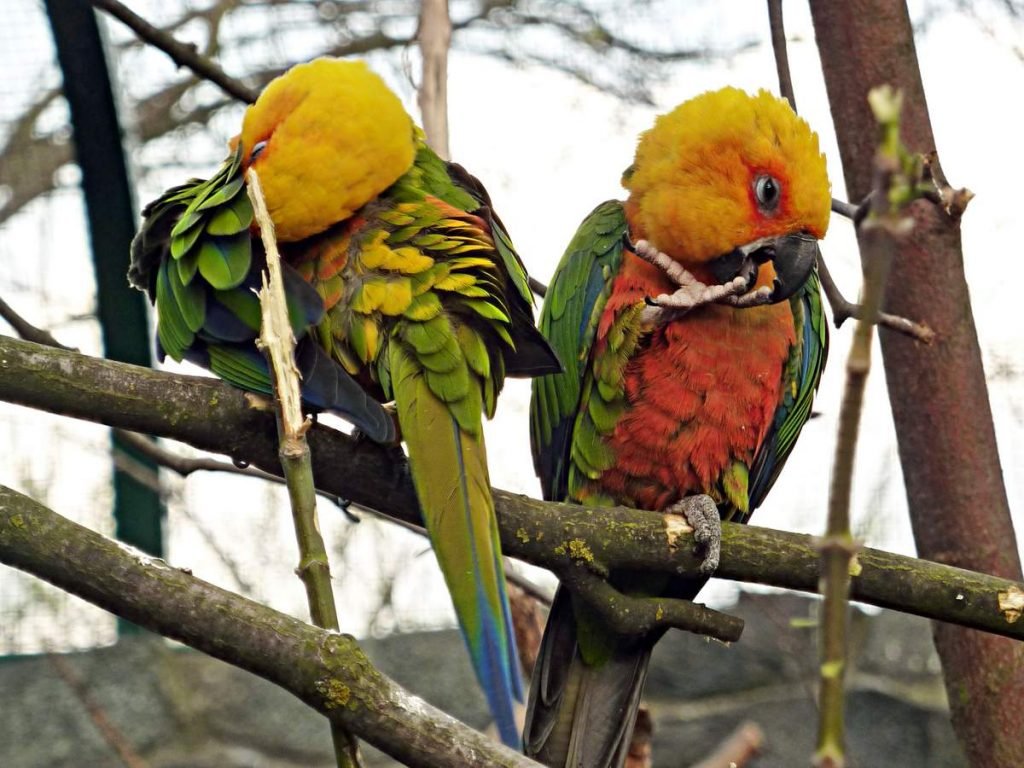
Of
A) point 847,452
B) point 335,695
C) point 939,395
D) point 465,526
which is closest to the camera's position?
point 847,452

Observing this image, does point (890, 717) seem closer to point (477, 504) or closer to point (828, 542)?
point (477, 504)

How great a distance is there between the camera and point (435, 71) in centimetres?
226

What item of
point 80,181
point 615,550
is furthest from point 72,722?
point 615,550

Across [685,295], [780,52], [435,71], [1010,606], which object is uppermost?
[435,71]

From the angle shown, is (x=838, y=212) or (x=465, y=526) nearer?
(x=465, y=526)

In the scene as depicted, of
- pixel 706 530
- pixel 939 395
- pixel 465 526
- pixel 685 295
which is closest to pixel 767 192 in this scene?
pixel 685 295

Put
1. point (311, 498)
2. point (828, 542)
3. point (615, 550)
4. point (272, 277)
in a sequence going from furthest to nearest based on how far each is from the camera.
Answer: point (615, 550)
point (272, 277)
point (311, 498)
point (828, 542)

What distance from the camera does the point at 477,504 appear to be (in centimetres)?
142

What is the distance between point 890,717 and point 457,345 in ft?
8.06

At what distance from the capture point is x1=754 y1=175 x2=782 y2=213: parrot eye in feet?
6.33

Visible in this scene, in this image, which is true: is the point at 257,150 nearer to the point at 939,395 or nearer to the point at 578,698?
the point at 578,698

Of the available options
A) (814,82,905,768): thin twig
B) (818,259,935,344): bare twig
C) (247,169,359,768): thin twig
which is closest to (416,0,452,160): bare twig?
(818,259,935,344): bare twig

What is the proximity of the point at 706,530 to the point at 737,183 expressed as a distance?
0.65 m

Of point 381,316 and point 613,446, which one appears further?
point 613,446
